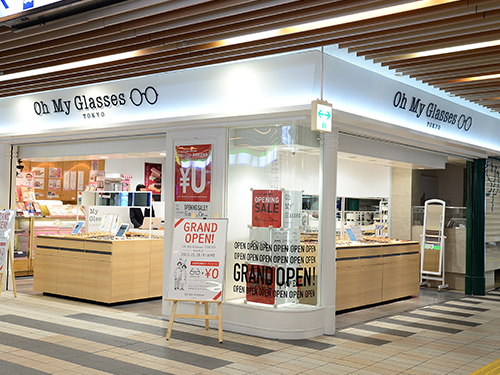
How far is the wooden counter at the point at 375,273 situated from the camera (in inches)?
295

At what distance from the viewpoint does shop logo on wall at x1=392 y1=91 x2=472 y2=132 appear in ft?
23.6

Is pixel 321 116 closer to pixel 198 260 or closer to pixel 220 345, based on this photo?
pixel 198 260

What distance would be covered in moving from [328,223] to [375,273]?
7.66 ft

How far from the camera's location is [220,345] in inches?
221

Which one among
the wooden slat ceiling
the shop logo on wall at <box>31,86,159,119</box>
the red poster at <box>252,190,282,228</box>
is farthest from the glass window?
the shop logo on wall at <box>31,86,159,119</box>

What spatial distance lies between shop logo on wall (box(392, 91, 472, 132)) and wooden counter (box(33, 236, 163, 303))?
4093mm

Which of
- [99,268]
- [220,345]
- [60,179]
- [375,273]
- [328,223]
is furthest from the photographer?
[60,179]

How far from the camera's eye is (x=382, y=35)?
494cm

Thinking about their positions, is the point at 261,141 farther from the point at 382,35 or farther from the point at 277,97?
the point at 382,35

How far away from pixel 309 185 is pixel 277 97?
1072 millimetres

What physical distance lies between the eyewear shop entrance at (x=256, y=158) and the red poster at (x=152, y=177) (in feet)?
19.5

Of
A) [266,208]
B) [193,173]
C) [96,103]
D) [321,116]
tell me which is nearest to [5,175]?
[96,103]

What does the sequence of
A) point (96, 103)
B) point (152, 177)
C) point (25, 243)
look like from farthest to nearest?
point (152, 177) → point (25, 243) → point (96, 103)

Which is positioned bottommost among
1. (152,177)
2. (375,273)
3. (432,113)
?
(375,273)
